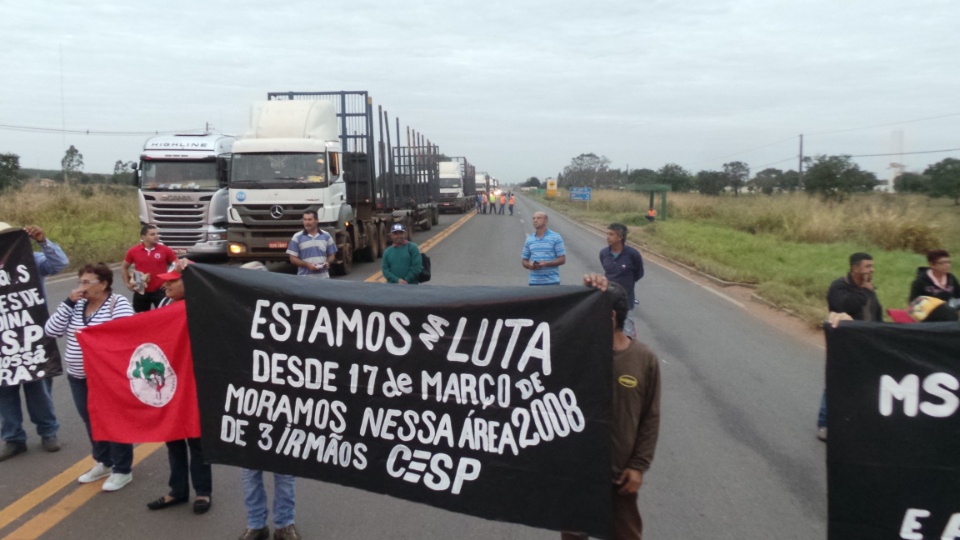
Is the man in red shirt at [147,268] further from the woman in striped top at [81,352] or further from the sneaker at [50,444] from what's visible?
the woman in striped top at [81,352]

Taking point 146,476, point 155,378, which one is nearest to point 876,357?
point 155,378

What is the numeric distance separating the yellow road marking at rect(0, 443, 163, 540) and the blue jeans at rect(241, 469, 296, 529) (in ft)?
4.13

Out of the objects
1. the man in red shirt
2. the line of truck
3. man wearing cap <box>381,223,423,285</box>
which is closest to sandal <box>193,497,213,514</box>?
the man in red shirt

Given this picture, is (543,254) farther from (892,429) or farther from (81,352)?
(892,429)

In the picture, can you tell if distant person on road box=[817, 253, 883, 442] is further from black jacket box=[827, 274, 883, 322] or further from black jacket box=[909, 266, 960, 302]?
black jacket box=[909, 266, 960, 302]

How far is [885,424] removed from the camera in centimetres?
348

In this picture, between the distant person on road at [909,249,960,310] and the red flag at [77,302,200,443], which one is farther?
the distant person on road at [909,249,960,310]

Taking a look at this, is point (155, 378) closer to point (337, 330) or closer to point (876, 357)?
point (337, 330)

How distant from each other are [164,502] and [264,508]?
35.4 inches

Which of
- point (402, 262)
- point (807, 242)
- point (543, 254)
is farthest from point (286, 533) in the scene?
point (807, 242)

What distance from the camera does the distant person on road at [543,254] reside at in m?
9.02

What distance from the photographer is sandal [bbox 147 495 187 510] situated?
16.2ft

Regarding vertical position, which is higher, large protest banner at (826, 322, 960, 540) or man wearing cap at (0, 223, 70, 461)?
large protest banner at (826, 322, 960, 540)

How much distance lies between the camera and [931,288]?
6.84 m
